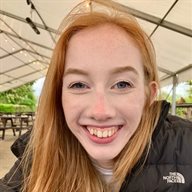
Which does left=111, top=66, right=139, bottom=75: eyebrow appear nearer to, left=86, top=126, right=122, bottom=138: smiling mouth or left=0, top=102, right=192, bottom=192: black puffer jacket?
left=86, top=126, right=122, bottom=138: smiling mouth

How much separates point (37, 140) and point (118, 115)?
369mm

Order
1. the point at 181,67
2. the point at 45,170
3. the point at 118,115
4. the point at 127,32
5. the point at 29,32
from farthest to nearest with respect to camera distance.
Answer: the point at 29,32 < the point at 181,67 < the point at 45,170 < the point at 127,32 < the point at 118,115

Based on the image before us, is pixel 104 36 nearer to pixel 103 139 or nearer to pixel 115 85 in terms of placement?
pixel 115 85

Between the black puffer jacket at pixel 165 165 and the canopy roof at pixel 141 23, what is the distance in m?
0.36

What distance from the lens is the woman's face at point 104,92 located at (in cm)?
105

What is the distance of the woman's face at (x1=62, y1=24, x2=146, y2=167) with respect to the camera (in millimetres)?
1049

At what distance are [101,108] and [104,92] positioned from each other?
2.0 inches

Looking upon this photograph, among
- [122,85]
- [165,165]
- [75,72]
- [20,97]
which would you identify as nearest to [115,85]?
[122,85]

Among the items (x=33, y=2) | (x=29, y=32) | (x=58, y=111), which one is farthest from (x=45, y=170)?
(x=29, y=32)

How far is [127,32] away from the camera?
116cm

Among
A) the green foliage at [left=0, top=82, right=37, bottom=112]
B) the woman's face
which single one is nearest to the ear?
the woman's face

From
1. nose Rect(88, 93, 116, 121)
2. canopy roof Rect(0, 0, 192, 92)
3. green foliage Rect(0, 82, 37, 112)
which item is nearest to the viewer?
nose Rect(88, 93, 116, 121)

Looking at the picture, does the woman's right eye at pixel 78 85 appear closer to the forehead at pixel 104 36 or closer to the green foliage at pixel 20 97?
the forehead at pixel 104 36

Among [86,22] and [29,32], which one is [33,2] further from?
[86,22]
